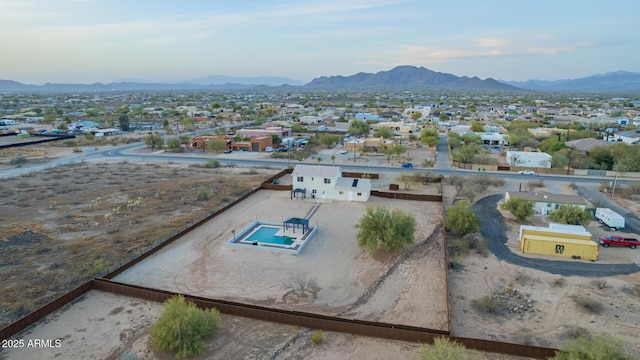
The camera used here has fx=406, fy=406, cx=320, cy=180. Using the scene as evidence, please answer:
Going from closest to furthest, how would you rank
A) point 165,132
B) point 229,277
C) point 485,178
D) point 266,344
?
point 266,344
point 229,277
point 485,178
point 165,132

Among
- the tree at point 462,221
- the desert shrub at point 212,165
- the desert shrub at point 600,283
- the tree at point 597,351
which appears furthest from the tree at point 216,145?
the tree at point 597,351

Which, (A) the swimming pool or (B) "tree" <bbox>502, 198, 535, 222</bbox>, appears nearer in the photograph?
(A) the swimming pool

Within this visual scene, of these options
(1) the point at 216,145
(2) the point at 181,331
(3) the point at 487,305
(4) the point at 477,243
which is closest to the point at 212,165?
(1) the point at 216,145

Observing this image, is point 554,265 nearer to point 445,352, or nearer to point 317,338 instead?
point 445,352

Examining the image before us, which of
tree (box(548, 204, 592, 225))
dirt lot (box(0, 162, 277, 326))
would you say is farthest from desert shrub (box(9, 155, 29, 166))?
tree (box(548, 204, 592, 225))

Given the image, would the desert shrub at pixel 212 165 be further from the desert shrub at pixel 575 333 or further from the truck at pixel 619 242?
the desert shrub at pixel 575 333

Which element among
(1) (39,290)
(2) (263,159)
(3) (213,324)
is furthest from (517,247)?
(2) (263,159)

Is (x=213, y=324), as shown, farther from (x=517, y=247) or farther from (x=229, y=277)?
(x=517, y=247)

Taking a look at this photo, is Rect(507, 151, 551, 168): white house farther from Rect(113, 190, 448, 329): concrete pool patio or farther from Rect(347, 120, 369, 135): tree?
Rect(347, 120, 369, 135): tree
